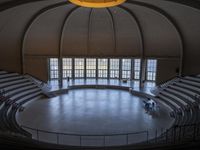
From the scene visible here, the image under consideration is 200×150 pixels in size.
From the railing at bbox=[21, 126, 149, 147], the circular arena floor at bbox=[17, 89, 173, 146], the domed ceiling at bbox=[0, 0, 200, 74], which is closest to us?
the railing at bbox=[21, 126, 149, 147]

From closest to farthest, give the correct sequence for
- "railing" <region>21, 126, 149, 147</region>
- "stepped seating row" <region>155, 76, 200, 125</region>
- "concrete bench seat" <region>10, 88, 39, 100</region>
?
"railing" <region>21, 126, 149, 147</region> → "stepped seating row" <region>155, 76, 200, 125</region> → "concrete bench seat" <region>10, 88, 39, 100</region>

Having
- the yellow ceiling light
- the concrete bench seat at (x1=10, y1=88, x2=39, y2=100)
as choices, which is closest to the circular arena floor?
the concrete bench seat at (x1=10, y1=88, x2=39, y2=100)

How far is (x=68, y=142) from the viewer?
10.7m

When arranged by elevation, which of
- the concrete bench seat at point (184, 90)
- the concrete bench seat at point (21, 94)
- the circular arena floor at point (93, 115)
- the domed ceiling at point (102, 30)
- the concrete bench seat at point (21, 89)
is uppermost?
the domed ceiling at point (102, 30)

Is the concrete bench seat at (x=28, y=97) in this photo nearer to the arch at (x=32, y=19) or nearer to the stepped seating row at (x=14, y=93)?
the stepped seating row at (x=14, y=93)

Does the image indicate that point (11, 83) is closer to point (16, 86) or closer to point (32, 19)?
point (16, 86)

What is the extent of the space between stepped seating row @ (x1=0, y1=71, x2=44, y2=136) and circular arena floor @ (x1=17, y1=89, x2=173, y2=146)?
2.32ft

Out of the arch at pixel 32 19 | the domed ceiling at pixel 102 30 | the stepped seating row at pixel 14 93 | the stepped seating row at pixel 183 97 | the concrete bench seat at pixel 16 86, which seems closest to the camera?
the stepped seating row at pixel 183 97

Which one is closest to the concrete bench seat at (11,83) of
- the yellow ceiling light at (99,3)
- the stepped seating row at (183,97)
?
the yellow ceiling light at (99,3)

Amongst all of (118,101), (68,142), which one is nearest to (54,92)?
(118,101)

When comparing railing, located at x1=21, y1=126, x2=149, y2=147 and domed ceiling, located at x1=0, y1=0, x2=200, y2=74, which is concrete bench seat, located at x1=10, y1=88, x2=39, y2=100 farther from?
railing, located at x1=21, y1=126, x2=149, y2=147

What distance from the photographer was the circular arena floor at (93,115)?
41.1 ft

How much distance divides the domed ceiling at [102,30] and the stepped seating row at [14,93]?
3062 millimetres

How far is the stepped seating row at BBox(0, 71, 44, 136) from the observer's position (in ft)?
46.1
